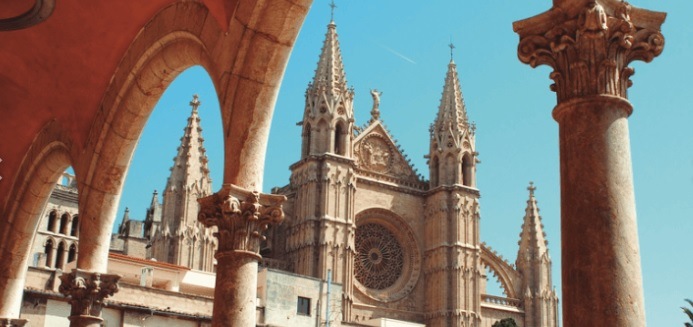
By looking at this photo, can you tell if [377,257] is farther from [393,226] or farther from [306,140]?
[306,140]

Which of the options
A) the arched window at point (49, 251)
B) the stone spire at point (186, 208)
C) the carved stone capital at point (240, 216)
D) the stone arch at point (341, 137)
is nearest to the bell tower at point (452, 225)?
the stone arch at point (341, 137)

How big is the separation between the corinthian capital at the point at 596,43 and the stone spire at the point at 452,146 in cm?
3539

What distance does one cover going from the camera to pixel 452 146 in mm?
40469

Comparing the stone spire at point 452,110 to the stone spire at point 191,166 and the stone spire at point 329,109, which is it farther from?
the stone spire at point 191,166

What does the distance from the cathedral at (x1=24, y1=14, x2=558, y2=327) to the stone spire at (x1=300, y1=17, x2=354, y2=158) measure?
0.16ft

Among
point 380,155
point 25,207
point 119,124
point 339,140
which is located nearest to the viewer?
point 119,124

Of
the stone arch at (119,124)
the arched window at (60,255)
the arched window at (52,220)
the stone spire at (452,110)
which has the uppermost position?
the stone spire at (452,110)

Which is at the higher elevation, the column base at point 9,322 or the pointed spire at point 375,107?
the pointed spire at point 375,107

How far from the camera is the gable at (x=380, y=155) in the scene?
39.5 m

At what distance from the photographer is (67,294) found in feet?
30.0

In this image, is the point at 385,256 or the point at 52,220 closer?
the point at 52,220

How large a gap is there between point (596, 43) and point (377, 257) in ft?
113

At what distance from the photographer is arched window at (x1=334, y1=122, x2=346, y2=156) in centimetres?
3683

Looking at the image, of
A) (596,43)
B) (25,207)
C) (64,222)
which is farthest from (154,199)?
(596,43)
